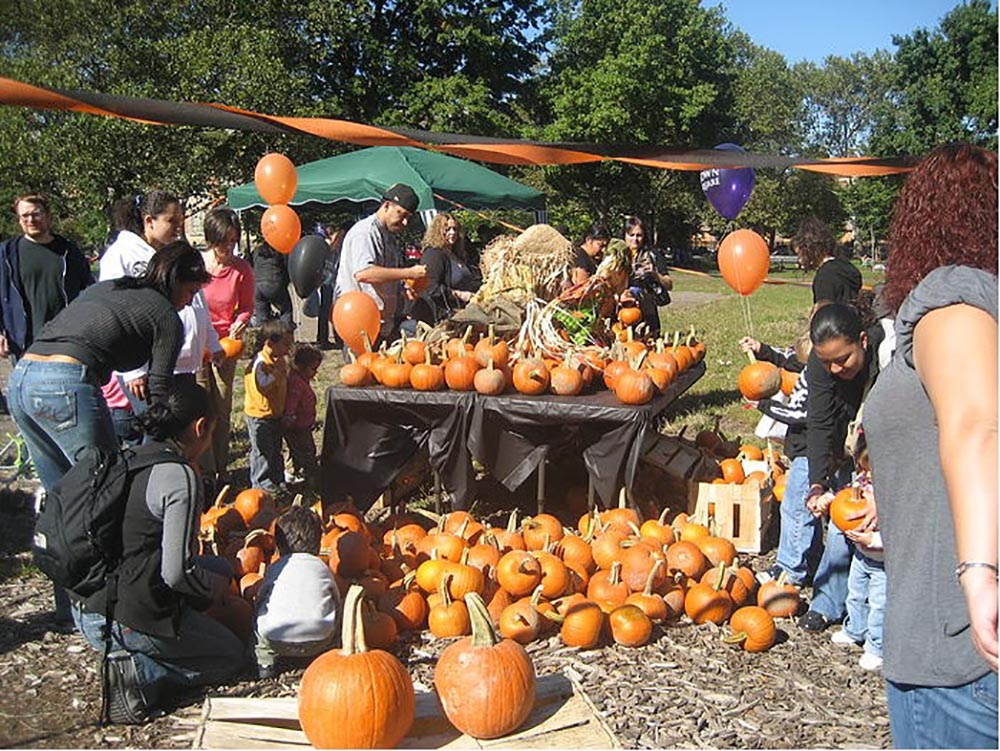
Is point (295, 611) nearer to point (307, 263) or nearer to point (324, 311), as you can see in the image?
point (307, 263)

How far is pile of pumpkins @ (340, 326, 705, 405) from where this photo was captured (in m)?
5.03

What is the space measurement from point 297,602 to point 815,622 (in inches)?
94.7

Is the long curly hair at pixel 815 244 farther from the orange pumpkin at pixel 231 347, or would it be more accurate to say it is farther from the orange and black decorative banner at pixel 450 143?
the orange pumpkin at pixel 231 347

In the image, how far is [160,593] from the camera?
332 cm

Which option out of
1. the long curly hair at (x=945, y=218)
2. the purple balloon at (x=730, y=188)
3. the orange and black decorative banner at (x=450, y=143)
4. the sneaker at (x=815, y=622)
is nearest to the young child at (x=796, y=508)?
the sneaker at (x=815, y=622)

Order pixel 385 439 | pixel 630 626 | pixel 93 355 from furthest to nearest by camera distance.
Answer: pixel 385 439
pixel 630 626
pixel 93 355

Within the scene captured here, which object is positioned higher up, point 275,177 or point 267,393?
point 275,177

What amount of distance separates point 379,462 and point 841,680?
279 centimetres

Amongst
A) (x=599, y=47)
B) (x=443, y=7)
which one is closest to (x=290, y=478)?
(x=443, y=7)

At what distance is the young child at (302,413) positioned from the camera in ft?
20.3

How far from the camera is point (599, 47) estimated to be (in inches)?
1812

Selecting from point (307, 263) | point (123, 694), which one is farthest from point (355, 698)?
point (307, 263)

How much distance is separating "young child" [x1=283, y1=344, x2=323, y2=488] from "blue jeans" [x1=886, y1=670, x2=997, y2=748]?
499cm

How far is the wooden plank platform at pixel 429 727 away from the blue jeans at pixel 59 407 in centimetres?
126
